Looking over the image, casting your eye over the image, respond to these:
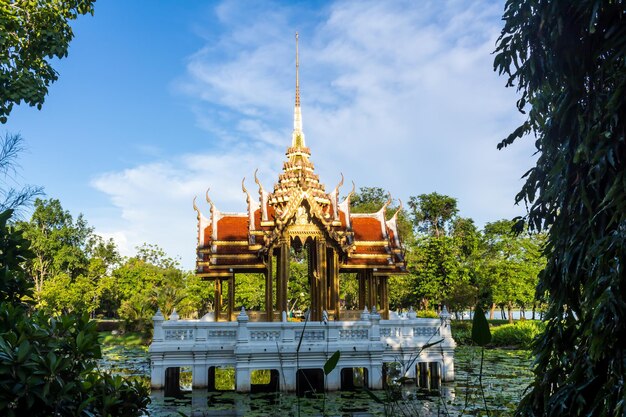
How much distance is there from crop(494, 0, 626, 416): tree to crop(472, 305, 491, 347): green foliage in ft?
5.54

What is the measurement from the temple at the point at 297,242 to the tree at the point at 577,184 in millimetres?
10706

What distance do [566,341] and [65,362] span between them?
4012 mm

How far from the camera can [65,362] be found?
312 cm

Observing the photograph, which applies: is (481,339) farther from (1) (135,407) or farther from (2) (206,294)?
(2) (206,294)

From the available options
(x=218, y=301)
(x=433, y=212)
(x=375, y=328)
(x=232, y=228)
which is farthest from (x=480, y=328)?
(x=433, y=212)

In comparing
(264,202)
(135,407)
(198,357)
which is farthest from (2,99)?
(264,202)

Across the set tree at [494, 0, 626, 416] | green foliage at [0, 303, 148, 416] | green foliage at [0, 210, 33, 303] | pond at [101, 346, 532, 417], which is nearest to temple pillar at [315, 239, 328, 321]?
pond at [101, 346, 532, 417]

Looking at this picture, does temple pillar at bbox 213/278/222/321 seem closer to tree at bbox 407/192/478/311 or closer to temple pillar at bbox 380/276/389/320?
temple pillar at bbox 380/276/389/320

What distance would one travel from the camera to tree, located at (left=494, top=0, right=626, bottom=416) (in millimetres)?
3445

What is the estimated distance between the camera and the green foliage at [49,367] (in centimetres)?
289

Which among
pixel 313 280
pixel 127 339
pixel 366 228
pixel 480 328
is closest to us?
pixel 480 328

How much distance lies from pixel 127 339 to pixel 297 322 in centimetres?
2260

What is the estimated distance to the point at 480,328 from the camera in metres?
2.12

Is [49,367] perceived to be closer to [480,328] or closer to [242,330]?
[480,328]
